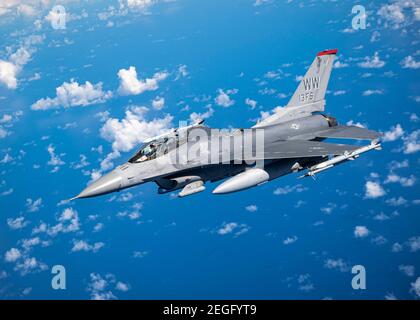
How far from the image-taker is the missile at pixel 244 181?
46.3 ft

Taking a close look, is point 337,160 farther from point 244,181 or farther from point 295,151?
point 244,181

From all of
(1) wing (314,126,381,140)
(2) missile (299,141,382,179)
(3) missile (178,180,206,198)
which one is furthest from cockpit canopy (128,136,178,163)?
(1) wing (314,126,381,140)

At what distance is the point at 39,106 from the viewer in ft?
227

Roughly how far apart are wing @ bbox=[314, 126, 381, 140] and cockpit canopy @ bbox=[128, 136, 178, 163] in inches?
277

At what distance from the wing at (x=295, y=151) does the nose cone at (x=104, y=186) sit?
4424mm

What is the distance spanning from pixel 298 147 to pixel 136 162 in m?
6.47

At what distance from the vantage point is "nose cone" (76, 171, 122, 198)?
45.3 feet

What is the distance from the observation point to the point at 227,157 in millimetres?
15398

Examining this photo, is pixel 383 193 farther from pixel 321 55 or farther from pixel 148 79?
pixel 148 79

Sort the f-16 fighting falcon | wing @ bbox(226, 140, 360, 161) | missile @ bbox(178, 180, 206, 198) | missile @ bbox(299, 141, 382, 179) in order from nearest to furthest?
the f-16 fighting falcon
missile @ bbox(178, 180, 206, 198)
wing @ bbox(226, 140, 360, 161)
missile @ bbox(299, 141, 382, 179)

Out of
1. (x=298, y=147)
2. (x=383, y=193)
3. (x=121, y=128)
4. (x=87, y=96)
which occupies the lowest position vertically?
(x=298, y=147)

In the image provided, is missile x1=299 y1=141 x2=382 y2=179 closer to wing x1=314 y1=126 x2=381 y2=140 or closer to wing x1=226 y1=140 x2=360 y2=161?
wing x1=226 y1=140 x2=360 y2=161

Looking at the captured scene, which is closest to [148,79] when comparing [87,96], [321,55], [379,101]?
[87,96]

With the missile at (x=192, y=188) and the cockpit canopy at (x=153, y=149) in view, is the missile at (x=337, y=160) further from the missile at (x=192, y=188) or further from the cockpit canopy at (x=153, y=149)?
the cockpit canopy at (x=153, y=149)
